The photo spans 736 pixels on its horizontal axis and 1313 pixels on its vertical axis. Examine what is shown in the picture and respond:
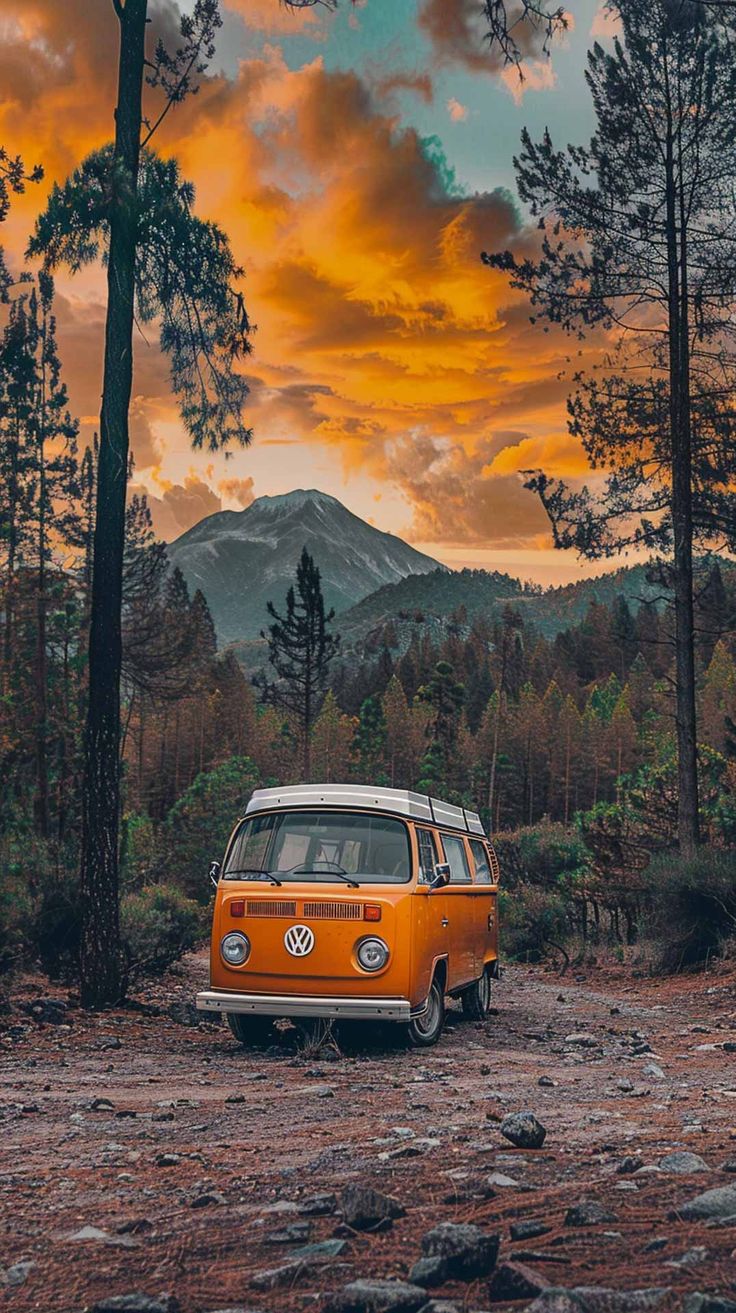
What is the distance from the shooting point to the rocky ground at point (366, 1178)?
357 centimetres

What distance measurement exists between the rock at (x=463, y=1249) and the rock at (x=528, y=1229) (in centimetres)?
17

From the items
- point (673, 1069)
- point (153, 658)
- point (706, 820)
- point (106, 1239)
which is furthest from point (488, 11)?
point (153, 658)

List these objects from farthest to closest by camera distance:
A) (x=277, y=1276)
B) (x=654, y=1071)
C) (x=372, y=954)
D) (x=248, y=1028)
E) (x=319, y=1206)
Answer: (x=248, y=1028) → (x=372, y=954) → (x=654, y=1071) → (x=319, y=1206) → (x=277, y=1276)

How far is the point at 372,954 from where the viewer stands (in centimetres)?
913

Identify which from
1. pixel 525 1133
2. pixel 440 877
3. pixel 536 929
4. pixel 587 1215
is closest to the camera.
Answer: pixel 587 1215

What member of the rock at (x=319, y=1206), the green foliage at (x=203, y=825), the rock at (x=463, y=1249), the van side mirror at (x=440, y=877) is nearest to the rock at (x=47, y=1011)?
the van side mirror at (x=440, y=877)

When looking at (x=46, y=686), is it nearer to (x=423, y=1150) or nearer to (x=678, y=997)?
(x=678, y=997)

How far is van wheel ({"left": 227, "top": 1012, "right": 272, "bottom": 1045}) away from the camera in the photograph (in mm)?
10078

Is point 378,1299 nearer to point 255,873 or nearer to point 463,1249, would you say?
point 463,1249

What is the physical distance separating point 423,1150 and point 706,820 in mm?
17869

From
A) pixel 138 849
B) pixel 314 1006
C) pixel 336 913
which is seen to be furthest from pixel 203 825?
pixel 314 1006

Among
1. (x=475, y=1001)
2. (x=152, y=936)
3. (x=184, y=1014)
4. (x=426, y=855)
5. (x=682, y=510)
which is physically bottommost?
(x=152, y=936)

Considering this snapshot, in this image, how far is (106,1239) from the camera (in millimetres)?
4258

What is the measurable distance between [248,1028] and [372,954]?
5.75 feet
